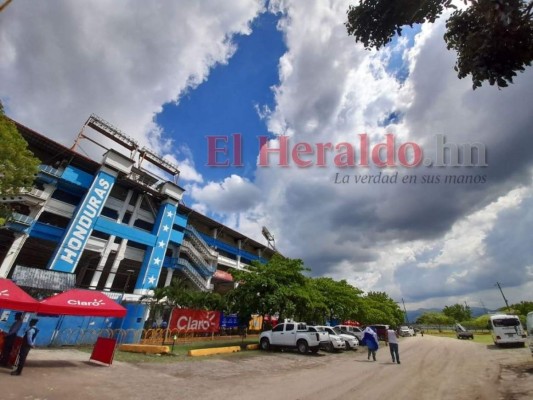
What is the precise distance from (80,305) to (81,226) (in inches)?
811

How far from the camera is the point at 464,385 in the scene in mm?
9023

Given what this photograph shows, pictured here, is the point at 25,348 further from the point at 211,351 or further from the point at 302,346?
the point at 302,346

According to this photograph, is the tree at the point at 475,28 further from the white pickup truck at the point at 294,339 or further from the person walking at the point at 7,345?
the white pickup truck at the point at 294,339

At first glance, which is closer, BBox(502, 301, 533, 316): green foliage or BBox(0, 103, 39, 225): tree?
BBox(0, 103, 39, 225): tree

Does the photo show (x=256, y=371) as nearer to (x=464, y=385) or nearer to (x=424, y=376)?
(x=424, y=376)

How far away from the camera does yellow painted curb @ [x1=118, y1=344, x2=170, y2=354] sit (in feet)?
49.0

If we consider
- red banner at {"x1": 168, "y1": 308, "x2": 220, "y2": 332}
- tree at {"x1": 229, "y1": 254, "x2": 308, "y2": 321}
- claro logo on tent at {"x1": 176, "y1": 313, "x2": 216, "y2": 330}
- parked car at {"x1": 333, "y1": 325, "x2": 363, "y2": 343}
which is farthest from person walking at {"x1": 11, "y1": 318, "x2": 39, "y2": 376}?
parked car at {"x1": 333, "y1": 325, "x2": 363, "y2": 343}

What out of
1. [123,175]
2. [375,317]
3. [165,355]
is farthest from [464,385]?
[375,317]

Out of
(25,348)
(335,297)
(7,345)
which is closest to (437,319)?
(335,297)

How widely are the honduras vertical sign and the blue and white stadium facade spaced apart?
0.27ft

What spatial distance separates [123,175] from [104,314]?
2555 centimetres

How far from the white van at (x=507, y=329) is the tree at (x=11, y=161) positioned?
104 ft

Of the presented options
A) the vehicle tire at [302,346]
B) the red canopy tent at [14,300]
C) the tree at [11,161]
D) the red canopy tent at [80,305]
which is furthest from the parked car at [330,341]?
the tree at [11,161]

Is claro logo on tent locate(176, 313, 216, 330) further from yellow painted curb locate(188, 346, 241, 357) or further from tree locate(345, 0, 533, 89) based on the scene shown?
tree locate(345, 0, 533, 89)
